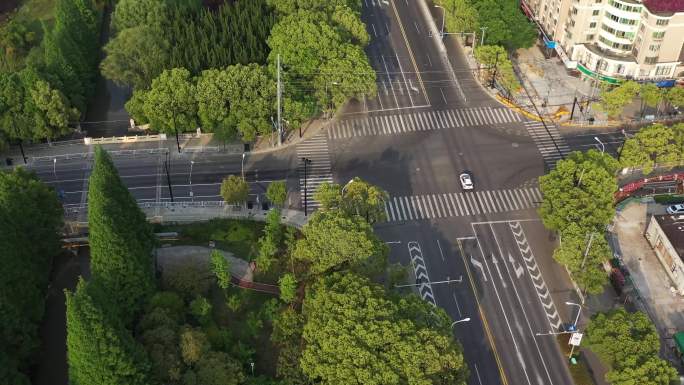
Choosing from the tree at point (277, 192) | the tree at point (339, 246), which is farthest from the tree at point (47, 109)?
the tree at point (339, 246)

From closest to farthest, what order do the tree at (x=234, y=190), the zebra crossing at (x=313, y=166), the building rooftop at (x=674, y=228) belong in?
the building rooftop at (x=674, y=228), the tree at (x=234, y=190), the zebra crossing at (x=313, y=166)

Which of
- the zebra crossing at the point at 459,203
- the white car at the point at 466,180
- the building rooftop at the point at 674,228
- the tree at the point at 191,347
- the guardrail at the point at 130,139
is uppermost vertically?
the guardrail at the point at 130,139

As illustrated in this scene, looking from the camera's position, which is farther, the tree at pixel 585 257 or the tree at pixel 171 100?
the tree at pixel 171 100


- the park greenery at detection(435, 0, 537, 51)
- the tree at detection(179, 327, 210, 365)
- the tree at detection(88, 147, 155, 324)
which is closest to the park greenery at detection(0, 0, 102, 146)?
the tree at detection(88, 147, 155, 324)

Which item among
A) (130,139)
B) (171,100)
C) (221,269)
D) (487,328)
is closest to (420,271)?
(487,328)

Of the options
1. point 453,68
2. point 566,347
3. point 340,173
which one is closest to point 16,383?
point 340,173

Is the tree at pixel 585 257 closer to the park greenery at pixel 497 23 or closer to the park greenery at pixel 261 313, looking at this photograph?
the park greenery at pixel 261 313

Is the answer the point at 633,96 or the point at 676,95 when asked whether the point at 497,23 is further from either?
the point at 676,95
